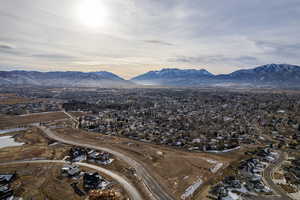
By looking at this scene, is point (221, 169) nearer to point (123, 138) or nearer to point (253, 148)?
point (253, 148)

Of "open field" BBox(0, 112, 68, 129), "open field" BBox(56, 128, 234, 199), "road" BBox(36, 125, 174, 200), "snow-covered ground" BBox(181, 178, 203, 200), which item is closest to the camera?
"snow-covered ground" BBox(181, 178, 203, 200)

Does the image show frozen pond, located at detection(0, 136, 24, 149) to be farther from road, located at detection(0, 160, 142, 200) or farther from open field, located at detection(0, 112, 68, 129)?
open field, located at detection(0, 112, 68, 129)

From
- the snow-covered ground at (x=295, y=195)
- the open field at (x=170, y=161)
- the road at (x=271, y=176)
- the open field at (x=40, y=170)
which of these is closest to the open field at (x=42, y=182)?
the open field at (x=40, y=170)

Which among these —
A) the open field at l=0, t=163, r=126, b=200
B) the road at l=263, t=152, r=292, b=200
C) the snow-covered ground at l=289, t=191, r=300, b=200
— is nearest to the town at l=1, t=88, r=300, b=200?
the road at l=263, t=152, r=292, b=200

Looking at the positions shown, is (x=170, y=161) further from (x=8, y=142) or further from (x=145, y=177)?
(x=8, y=142)

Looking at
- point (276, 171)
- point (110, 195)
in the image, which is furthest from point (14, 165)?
point (276, 171)

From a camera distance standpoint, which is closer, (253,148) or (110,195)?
(110,195)
